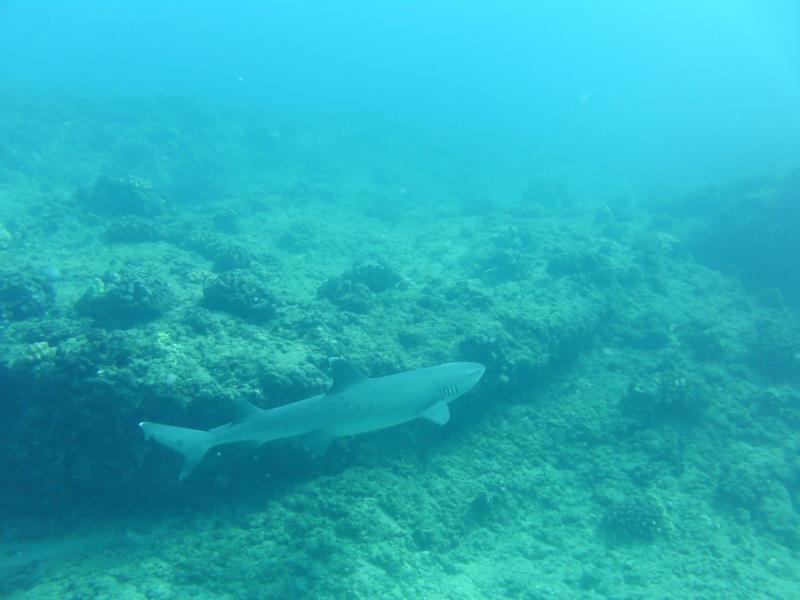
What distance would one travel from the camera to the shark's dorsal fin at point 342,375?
16.9 ft

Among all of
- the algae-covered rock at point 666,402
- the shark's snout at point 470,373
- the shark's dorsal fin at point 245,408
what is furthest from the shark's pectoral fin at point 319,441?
the algae-covered rock at point 666,402

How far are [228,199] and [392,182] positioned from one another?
13.4 m

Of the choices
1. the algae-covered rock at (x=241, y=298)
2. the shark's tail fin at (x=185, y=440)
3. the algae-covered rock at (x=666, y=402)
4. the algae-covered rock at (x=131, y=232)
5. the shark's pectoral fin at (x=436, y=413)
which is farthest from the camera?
the algae-covered rock at (x=131, y=232)

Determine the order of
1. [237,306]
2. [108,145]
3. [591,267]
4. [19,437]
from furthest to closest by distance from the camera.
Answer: [108,145] → [591,267] → [237,306] → [19,437]

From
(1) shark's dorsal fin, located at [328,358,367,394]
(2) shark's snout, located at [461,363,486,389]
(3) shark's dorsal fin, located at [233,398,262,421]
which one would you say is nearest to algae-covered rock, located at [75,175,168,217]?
(3) shark's dorsal fin, located at [233,398,262,421]

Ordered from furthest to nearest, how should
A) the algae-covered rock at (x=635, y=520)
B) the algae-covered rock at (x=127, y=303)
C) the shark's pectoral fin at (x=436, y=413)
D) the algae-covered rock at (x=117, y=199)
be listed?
the algae-covered rock at (x=117, y=199) → the algae-covered rock at (x=127, y=303) → the algae-covered rock at (x=635, y=520) → the shark's pectoral fin at (x=436, y=413)

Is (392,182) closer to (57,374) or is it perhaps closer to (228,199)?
(228,199)

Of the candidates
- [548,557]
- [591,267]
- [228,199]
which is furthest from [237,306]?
[228,199]

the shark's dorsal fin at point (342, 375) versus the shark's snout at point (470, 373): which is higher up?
the shark's dorsal fin at point (342, 375)

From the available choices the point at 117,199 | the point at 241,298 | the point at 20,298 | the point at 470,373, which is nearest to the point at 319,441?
the point at 470,373

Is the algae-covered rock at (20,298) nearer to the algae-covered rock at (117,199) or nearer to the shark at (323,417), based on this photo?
the shark at (323,417)

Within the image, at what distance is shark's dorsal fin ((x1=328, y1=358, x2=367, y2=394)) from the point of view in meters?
5.14

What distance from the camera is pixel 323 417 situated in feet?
17.0

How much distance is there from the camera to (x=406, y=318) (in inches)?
369
